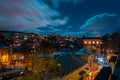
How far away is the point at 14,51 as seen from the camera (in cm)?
2869

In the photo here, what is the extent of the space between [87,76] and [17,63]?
12.6 m

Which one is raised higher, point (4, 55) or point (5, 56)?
point (4, 55)

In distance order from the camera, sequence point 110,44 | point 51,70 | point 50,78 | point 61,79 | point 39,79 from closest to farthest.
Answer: point 39,79 < point 50,78 < point 61,79 < point 51,70 < point 110,44

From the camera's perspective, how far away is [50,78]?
37.5 ft

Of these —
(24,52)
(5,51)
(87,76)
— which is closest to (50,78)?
(87,76)

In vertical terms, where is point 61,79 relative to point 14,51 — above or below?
below

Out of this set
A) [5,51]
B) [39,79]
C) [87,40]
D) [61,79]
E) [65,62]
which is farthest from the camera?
[87,40]

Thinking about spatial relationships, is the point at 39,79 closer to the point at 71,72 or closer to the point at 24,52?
the point at 71,72

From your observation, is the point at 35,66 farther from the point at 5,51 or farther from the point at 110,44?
the point at 110,44

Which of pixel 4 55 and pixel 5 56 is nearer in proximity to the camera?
pixel 4 55

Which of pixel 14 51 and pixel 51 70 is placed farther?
pixel 14 51

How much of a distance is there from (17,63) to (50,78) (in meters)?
16.1

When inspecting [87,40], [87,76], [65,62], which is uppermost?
[87,40]

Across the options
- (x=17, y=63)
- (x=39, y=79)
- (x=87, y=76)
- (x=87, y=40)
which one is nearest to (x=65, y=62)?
(x=87, y=76)
